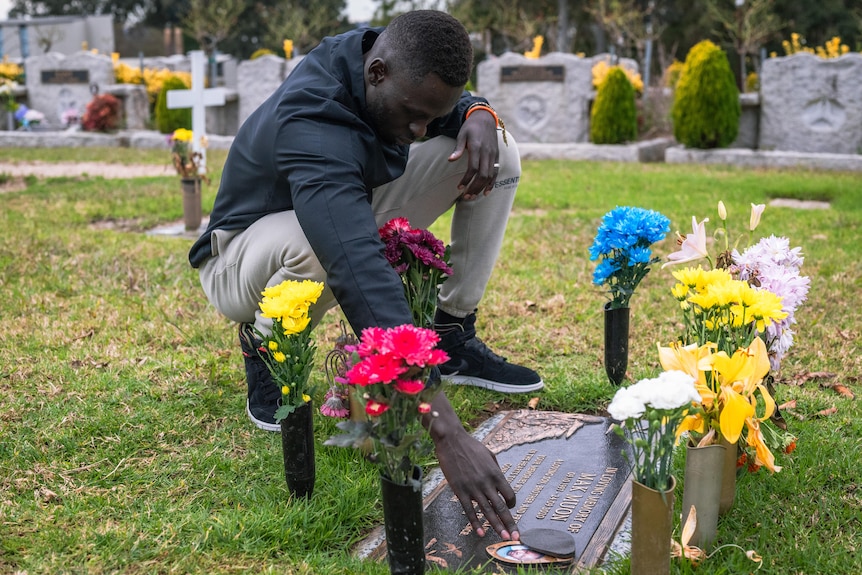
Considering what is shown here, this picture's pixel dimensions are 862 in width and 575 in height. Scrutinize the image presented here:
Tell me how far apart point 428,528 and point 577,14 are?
78.8 ft

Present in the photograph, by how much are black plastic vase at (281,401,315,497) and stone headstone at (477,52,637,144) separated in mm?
10508

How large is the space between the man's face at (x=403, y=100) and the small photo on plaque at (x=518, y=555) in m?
1.03

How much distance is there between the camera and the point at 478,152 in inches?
99.7

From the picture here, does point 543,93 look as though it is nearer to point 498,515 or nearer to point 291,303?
point 291,303

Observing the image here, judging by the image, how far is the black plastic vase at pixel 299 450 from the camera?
200 cm

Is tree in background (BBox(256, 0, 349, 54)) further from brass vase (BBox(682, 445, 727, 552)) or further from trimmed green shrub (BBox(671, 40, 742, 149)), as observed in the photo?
brass vase (BBox(682, 445, 727, 552))

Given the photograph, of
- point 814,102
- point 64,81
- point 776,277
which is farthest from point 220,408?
point 64,81

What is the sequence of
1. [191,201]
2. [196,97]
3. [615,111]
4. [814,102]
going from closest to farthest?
1. [191,201]
2. [196,97]
3. [814,102]
4. [615,111]

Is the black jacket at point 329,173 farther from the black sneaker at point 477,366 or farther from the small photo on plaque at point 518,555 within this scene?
the black sneaker at point 477,366

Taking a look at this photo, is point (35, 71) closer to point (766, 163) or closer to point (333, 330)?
point (766, 163)

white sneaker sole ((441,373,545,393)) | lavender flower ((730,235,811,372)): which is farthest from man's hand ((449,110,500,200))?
lavender flower ((730,235,811,372))

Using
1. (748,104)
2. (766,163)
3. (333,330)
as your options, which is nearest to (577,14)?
(748,104)

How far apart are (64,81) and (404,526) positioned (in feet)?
51.6

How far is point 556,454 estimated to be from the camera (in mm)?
2383
